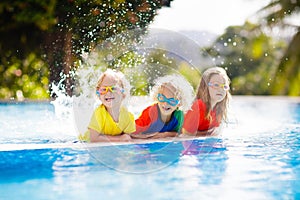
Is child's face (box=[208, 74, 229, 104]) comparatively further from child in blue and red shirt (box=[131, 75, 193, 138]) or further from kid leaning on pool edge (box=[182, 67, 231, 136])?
child in blue and red shirt (box=[131, 75, 193, 138])

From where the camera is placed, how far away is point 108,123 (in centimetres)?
452

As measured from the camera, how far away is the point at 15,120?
24.1 feet

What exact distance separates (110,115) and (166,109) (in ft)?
1.58

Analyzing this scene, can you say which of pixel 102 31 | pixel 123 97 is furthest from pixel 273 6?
pixel 123 97

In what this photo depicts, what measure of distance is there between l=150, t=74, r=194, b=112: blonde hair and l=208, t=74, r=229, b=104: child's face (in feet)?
1.07

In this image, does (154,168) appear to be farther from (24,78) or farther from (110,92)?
(24,78)

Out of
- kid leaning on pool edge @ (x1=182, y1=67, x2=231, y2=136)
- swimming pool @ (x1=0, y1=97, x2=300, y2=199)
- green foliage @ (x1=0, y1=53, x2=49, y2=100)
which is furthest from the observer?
green foliage @ (x1=0, y1=53, x2=49, y2=100)

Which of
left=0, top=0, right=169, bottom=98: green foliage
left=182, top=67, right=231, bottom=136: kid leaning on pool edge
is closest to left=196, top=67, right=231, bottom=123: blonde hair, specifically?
left=182, top=67, right=231, bottom=136: kid leaning on pool edge

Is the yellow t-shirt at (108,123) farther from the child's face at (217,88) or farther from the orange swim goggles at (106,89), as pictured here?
the child's face at (217,88)

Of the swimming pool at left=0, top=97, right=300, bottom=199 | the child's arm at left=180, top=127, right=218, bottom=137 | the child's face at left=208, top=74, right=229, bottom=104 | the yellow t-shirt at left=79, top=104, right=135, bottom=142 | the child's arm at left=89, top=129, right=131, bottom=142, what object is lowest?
the swimming pool at left=0, top=97, right=300, bottom=199

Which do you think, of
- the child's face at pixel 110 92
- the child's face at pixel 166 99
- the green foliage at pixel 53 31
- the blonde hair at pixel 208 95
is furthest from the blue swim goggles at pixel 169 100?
the green foliage at pixel 53 31

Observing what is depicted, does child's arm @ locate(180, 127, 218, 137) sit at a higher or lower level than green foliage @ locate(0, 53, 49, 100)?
lower

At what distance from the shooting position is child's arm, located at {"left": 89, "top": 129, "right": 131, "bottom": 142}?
4520mm

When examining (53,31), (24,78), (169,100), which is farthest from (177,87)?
(24,78)
